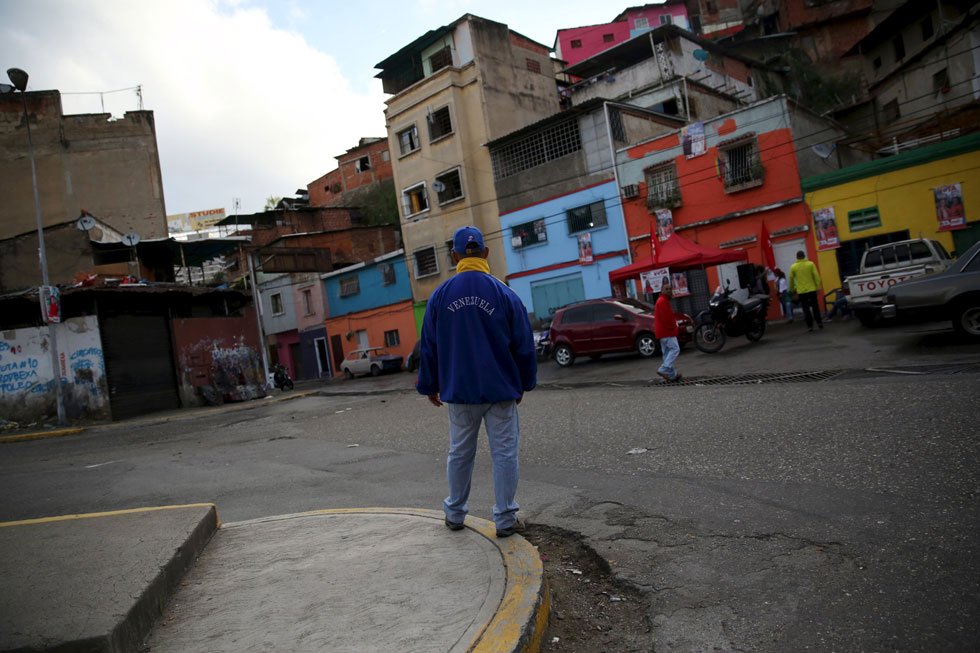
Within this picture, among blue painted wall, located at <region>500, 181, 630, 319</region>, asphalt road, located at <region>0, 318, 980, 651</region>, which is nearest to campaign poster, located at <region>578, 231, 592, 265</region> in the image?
blue painted wall, located at <region>500, 181, 630, 319</region>

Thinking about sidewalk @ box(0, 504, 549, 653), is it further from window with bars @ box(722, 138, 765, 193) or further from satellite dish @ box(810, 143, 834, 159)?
satellite dish @ box(810, 143, 834, 159)

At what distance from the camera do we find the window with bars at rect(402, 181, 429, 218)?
3231cm

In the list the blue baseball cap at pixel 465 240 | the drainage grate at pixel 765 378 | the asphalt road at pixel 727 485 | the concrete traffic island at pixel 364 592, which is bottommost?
the drainage grate at pixel 765 378

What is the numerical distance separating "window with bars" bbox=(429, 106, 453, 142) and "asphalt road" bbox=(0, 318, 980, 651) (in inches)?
882

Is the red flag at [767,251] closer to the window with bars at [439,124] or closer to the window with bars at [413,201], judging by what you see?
the window with bars at [439,124]

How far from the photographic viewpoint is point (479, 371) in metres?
3.63

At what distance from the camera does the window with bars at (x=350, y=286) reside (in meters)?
Result: 35.3

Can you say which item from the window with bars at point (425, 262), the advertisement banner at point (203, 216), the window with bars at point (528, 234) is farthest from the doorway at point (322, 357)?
the advertisement banner at point (203, 216)

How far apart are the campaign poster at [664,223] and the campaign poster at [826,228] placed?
476 cm

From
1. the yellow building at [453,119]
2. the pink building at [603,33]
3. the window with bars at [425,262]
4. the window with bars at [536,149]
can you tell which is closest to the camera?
the window with bars at [536,149]

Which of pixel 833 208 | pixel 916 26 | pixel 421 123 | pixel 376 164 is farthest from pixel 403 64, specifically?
pixel 916 26

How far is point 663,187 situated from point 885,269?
389 inches

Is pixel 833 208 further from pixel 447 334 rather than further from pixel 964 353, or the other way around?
pixel 447 334

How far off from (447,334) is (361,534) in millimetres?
1349
